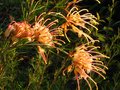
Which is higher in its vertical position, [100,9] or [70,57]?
[100,9]

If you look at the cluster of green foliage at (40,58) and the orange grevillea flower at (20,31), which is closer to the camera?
the orange grevillea flower at (20,31)

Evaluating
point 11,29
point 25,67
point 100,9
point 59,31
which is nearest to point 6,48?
point 11,29

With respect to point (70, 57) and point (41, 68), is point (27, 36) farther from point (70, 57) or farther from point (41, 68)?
point (41, 68)

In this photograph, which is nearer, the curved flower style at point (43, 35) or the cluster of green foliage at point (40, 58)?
the curved flower style at point (43, 35)

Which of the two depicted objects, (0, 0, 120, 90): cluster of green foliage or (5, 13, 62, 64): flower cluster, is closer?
(5, 13, 62, 64): flower cluster

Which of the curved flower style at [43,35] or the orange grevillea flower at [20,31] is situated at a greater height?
the orange grevillea flower at [20,31]

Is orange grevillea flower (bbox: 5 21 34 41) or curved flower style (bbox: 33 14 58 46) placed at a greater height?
orange grevillea flower (bbox: 5 21 34 41)
